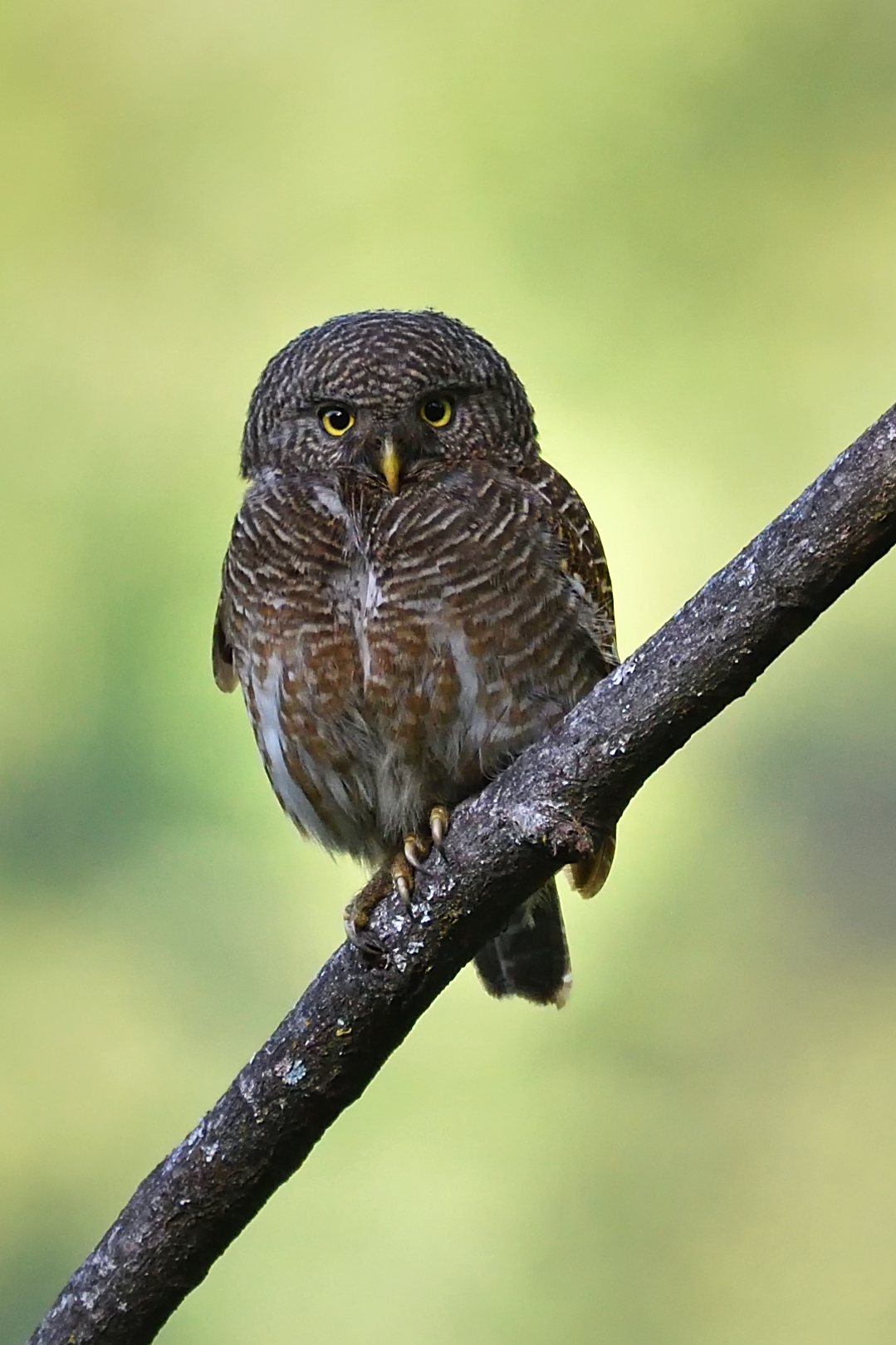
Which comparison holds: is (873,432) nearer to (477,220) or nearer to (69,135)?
(477,220)

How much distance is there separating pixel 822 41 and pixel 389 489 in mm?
3935

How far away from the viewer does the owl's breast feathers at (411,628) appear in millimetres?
2889

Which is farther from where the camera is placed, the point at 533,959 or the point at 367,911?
the point at 533,959

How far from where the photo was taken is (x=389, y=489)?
9.80 ft

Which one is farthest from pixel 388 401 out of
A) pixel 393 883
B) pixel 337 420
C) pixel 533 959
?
pixel 533 959

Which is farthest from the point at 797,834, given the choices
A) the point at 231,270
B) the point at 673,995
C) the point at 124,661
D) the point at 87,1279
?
the point at 87,1279

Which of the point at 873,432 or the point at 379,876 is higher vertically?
the point at 873,432

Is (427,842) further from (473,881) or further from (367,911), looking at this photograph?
(473,881)

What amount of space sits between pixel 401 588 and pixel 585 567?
394 mm

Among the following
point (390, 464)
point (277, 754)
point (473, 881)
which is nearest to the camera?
point (473, 881)

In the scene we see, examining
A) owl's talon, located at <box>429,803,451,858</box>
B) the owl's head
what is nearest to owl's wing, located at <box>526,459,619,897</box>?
the owl's head

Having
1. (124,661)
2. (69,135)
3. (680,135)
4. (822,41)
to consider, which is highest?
(822,41)

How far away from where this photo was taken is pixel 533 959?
3.49m

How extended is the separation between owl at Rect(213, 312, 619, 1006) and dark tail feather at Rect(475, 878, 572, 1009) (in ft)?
0.99
